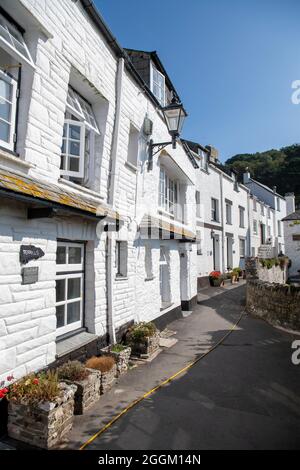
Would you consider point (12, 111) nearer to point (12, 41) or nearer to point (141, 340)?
point (12, 41)

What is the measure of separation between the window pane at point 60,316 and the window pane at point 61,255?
84cm

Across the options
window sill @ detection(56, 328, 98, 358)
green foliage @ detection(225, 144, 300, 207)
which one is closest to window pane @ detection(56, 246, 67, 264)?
window sill @ detection(56, 328, 98, 358)

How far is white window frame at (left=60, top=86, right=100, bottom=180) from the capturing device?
539 cm

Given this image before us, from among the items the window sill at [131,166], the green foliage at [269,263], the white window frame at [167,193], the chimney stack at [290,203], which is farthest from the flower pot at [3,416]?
the chimney stack at [290,203]

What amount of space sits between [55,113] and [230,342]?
740 cm

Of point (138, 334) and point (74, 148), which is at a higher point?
point (74, 148)

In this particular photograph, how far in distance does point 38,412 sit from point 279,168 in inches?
2346

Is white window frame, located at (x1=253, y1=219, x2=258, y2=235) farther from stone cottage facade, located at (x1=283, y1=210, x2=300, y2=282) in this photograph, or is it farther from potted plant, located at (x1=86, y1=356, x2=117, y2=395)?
potted plant, located at (x1=86, y1=356, x2=117, y2=395)

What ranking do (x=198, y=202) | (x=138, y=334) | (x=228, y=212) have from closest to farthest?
(x=138, y=334)
(x=198, y=202)
(x=228, y=212)

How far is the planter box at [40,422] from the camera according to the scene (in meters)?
3.40

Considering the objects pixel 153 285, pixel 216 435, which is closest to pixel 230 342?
pixel 153 285

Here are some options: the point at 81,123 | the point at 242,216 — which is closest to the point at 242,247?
the point at 242,216

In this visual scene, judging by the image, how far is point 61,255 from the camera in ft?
17.5
